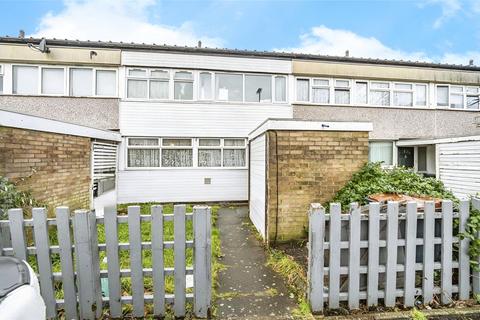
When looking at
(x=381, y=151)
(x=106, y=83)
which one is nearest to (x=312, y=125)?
(x=381, y=151)

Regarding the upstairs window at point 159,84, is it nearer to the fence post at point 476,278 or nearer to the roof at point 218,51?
the roof at point 218,51

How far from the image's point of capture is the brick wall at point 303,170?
484 centimetres

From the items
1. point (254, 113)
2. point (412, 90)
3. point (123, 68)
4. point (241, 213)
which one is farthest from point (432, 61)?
point (123, 68)

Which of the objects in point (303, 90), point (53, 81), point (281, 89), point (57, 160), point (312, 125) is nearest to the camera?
point (312, 125)

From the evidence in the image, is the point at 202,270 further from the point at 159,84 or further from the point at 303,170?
the point at 159,84

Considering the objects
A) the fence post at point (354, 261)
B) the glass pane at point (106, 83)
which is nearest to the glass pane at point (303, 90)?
the glass pane at point (106, 83)

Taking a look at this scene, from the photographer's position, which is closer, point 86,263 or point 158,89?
point 86,263

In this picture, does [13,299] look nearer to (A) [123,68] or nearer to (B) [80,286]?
(B) [80,286]

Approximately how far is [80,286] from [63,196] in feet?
14.9

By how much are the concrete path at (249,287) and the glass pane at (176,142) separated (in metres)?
5.50

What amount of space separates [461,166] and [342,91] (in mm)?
5059

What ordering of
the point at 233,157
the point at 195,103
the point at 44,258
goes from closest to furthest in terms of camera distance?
the point at 44,258 → the point at 195,103 → the point at 233,157

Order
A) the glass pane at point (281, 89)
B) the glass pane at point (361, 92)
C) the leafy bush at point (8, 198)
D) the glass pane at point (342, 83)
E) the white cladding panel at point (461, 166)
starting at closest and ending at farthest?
the leafy bush at point (8, 198) < the white cladding panel at point (461, 166) < the glass pane at point (281, 89) < the glass pane at point (342, 83) < the glass pane at point (361, 92)

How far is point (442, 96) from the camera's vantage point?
1184 cm
